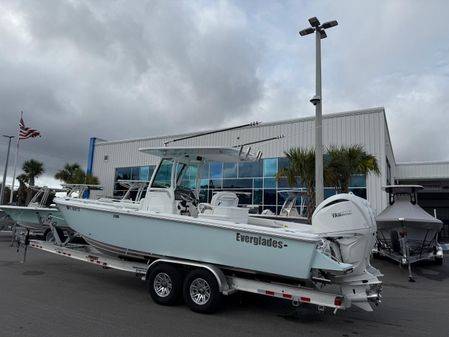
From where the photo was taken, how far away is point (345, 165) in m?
15.0

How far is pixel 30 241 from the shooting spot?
9422 millimetres

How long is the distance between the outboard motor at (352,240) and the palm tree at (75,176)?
2651 cm

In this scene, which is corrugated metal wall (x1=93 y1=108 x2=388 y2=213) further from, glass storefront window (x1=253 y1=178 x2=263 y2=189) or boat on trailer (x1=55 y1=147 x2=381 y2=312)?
boat on trailer (x1=55 y1=147 x2=381 y2=312)

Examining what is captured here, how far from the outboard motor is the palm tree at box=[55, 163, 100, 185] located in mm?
26509

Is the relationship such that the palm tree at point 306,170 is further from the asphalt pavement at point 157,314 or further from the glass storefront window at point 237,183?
the glass storefront window at point 237,183

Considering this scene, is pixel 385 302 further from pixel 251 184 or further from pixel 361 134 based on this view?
pixel 251 184

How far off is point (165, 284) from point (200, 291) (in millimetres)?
733

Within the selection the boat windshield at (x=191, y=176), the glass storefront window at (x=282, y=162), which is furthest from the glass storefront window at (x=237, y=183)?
the boat windshield at (x=191, y=176)

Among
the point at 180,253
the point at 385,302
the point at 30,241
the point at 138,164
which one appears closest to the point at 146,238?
the point at 180,253

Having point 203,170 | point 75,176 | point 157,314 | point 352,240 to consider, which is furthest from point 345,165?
point 75,176

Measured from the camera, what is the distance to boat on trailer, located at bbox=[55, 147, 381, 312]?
5.84 m

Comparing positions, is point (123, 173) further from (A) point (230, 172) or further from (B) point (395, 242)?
(B) point (395, 242)

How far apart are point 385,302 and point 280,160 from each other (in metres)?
15.5

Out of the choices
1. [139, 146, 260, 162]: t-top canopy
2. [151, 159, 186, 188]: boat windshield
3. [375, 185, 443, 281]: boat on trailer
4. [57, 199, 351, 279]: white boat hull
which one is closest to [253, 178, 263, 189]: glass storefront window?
[375, 185, 443, 281]: boat on trailer
